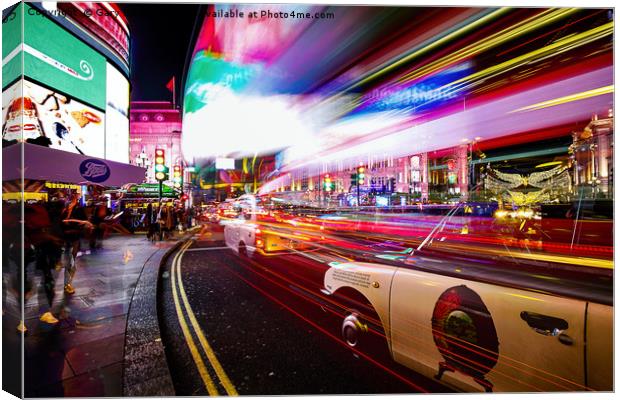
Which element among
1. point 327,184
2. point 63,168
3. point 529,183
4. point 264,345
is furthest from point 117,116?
point 529,183

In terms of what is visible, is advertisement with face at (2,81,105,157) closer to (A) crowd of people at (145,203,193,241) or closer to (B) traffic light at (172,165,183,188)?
(B) traffic light at (172,165,183,188)

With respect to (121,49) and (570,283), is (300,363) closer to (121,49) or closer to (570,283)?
(570,283)

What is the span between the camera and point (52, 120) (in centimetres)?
330

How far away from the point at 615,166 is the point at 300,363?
3.64 m

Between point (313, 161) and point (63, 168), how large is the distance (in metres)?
4.51

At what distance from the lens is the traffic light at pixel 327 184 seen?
24.3ft

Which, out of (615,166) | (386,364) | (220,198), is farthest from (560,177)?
(220,198)

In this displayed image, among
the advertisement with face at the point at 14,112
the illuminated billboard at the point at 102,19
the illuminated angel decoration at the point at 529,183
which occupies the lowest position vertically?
the illuminated angel decoration at the point at 529,183

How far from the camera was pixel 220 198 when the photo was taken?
987cm

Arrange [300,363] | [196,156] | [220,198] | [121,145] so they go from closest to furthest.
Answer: [300,363], [121,145], [196,156], [220,198]

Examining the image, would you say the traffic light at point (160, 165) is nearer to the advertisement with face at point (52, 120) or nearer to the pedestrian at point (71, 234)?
the advertisement with face at point (52, 120)

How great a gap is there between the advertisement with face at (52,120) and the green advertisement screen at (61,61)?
136 millimetres

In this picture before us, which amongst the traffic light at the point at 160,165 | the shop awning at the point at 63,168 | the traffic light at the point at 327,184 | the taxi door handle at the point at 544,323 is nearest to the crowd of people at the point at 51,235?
the shop awning at the point at 63,168

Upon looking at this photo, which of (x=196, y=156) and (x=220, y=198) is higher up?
(x=196, y=156)
